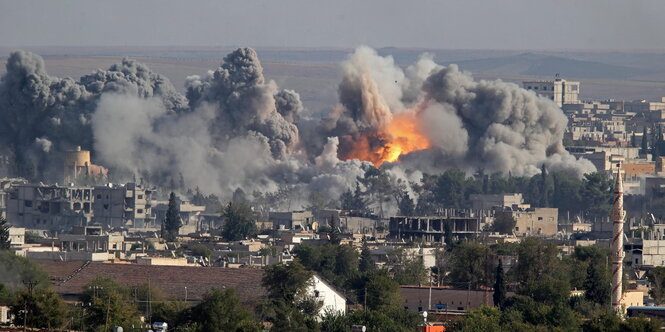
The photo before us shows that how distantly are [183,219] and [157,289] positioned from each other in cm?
6503

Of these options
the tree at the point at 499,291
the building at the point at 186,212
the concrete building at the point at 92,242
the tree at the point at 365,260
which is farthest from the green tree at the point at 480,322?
the building at the point at 186,212

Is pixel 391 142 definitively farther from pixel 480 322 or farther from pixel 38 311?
pixel 38 311

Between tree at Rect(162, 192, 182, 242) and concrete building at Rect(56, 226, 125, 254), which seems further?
tree at Rect(162, 192, 182, 242)

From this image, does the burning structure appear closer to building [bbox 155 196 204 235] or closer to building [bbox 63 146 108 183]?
building [bbox 63 146 108 183]

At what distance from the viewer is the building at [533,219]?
12774 centimetres

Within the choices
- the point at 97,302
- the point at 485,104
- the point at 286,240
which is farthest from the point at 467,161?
the point at 97,302

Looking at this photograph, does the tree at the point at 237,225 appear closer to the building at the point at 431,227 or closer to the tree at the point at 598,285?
the building at the point at 431,227

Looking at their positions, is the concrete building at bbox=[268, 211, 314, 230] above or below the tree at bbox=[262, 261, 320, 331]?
above

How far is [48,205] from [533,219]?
28.2 meters

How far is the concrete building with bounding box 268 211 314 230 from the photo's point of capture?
423ft

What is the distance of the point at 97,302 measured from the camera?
62.4m

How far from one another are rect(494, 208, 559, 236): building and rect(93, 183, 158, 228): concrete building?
21.3 metres

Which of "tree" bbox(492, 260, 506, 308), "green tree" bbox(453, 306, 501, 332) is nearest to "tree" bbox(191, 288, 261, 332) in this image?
"green tree" bbox(453, 306, 501, 332)

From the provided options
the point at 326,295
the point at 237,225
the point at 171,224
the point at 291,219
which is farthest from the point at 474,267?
the point at 291,219
